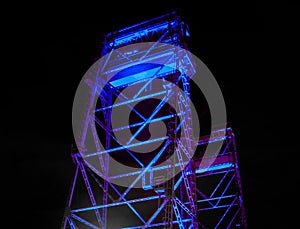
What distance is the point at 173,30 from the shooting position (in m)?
16.1

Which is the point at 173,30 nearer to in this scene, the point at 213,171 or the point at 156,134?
the point at 156,134

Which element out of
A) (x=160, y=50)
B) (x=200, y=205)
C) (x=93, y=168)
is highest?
(x=160, y=50)

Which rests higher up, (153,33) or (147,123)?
(153,33)

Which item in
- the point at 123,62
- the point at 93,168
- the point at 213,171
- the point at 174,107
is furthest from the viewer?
the point at 213,171

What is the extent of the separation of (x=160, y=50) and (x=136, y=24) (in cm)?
210

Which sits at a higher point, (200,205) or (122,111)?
(122,111)

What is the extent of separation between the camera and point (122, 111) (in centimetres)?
1759

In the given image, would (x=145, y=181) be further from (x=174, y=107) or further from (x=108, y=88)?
(x=108, y=88)

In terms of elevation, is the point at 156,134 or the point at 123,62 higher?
the point at 123,62

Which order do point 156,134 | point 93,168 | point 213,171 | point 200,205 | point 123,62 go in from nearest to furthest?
point 93,168 < point 123,62 < point 156,134 < point 213,171 < point 200,205

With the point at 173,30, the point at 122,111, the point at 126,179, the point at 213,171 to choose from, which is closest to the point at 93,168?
the point at 126,179

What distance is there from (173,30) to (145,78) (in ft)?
8.00

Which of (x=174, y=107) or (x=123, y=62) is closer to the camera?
(x=174, y=107)

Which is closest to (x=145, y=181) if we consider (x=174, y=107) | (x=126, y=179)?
(x=126, y=179)
